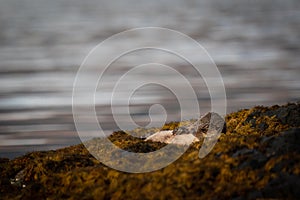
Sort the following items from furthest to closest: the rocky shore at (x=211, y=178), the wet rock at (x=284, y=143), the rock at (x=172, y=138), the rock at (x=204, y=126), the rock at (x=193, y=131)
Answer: the rock at (x=204, y=126) → the rock at (x=193, y=131) → the rock at (x=172, y=138) → the wet rock at (x=284, y=143) → the rocky shore at (x=211, y=178)

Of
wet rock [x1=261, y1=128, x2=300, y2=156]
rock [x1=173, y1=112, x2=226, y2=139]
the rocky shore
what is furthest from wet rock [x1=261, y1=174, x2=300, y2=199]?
rock [x1=173, y1=112, x2=226, y2=139]

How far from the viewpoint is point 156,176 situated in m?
15.8

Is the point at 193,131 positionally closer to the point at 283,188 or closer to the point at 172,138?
the point at 172,138

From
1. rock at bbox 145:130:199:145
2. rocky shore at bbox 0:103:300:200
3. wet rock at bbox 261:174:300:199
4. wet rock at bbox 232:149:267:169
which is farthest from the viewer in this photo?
rock at bbox 145:130:199:145

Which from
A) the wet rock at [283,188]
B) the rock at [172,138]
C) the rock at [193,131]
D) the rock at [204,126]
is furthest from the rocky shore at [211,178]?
the rock at [204,126]

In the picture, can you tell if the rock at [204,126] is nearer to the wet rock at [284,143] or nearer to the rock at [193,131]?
the rock at [193,131]

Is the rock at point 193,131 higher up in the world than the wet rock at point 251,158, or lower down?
higher up

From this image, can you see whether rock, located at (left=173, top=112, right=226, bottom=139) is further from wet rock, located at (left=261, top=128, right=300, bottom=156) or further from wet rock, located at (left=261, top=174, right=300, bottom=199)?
wet rock, located at (left=261, top=174, right=300, bottom=199)

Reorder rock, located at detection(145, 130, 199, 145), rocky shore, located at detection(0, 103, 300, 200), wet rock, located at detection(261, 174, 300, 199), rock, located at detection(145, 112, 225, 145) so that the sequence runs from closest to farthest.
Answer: wet rock, located at detection(261, 174, 300, 199)
rocky shore, located at detection(0, 103, 300, 200)
rock, located at detection(145, 130, 199, 145)
rock, located at detection(145, 112, 225, 145)

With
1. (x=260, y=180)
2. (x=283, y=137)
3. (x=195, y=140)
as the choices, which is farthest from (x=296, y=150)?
(x=195, y=140)

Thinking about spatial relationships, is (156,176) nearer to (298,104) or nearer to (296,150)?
(296,150)

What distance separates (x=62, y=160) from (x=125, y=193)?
8.10 m

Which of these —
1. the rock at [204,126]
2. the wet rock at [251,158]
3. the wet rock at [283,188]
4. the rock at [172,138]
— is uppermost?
the rock at [204,126]

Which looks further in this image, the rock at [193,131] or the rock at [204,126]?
the rock at [204,126]
